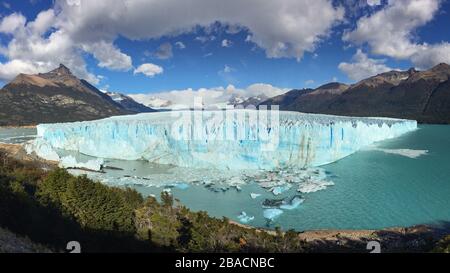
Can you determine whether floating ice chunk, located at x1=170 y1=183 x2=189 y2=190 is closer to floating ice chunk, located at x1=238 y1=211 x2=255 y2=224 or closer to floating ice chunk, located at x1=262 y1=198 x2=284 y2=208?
floating ice chunk, located at x1=262 y1=198 x2=284 y2=208

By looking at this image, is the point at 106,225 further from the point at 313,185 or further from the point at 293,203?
the point at 313,185

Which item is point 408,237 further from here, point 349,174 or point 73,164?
point 73,164

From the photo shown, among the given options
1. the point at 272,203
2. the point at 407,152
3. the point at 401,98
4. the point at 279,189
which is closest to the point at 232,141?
the point at 279,189

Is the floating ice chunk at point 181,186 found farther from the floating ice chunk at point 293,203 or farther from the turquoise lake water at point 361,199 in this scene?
the floating ice chunk at point 293,203

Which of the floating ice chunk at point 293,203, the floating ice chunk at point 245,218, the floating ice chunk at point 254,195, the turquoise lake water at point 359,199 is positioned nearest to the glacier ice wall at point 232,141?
the turquoise lake water at point 359,199

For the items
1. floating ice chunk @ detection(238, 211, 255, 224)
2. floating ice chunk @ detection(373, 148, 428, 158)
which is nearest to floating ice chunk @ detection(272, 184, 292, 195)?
floating ice chunk @ detection(238, 211, 255, 224)

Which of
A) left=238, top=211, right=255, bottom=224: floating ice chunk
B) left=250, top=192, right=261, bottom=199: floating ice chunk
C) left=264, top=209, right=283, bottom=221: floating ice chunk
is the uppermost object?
left=250, top=192, right=261, bottom=199: floating ice chunk
